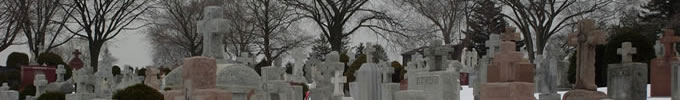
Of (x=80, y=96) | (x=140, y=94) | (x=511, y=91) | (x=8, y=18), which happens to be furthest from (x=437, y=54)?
(x=8, y=18)

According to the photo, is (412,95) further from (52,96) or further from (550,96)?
(52,96)

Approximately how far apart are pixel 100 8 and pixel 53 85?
1666cm

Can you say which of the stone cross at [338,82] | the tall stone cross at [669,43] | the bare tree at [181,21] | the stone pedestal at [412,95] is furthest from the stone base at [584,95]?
the bare tree at [181,21]

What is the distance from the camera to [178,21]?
37.2 metres

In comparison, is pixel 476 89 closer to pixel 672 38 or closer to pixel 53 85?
pixel 672 38

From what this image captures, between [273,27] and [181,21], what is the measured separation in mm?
5779

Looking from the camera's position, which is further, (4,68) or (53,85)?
(4,68)

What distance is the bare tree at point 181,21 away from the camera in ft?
118

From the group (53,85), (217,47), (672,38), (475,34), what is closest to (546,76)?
(672,38)

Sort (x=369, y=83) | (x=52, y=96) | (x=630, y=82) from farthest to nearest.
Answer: (x=52, y=96), (x=630, y=82), (x=369, y=83)

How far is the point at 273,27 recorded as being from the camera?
3334 centimetres

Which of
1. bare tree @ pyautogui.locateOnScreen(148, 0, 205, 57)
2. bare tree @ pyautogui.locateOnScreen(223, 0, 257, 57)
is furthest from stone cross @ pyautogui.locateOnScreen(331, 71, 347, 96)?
bare tree @ pyautogui.locateOnScreen(148, 0, 205, 57)

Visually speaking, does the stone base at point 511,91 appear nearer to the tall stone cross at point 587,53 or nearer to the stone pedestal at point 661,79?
the tall stone cross at point 587,53

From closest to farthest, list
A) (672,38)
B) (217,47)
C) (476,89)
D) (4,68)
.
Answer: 1. (217,47)
2. (476,89)
3. (672,38)
4. (4,68)
